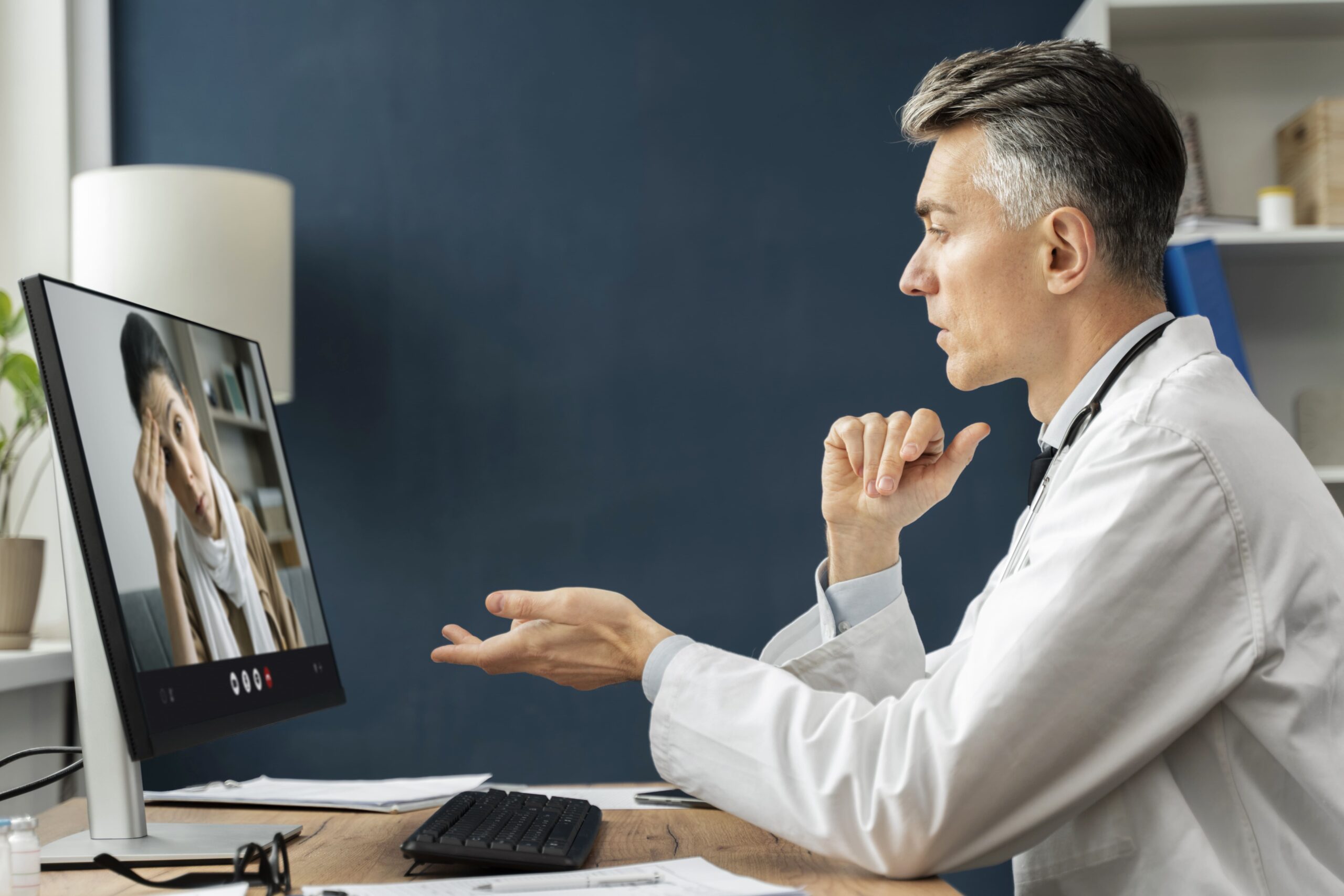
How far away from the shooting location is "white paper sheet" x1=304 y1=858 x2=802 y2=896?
788 millimetres

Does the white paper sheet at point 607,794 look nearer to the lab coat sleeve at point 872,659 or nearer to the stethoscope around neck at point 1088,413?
the lab coat sleeve at point 872,659

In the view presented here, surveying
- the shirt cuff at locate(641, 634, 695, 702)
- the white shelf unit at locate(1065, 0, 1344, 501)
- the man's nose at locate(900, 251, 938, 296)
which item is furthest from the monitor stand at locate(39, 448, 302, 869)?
the white shelf unit at locate(1065, 0, 1344, 501)

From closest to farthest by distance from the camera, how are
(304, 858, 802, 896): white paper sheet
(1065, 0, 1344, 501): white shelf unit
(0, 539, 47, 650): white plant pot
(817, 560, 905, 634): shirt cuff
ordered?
(304, 858, 802, 896): white paper sheet → (817, 560, 905, 634): shirt cuff → (0, 539, 47, 650): white plant pot → (1065, 0, 1344, 501): white shelf unit

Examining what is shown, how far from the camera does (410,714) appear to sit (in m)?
2.29

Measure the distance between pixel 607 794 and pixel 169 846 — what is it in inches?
21.1

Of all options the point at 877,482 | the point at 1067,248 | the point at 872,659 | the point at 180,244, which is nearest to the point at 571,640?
the point at 872,659

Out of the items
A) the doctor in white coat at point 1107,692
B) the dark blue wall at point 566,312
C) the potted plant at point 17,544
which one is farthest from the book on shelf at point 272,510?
the dark blue wall at point 566,312

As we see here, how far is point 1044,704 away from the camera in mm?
840

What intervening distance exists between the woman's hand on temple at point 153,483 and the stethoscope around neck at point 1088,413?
30.9 inches

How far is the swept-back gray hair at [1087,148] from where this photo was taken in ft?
3.76

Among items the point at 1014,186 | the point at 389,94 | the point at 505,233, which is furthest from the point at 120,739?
the point at 389,94

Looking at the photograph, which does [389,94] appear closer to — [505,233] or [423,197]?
[423,197]

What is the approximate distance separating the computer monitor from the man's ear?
0.90 m

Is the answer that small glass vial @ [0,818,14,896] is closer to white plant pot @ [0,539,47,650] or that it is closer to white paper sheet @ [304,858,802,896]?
white paper sheet @ [304,858,802,896]
